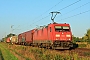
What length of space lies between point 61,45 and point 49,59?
573 inches

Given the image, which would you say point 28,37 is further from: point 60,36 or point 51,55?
point 51,55

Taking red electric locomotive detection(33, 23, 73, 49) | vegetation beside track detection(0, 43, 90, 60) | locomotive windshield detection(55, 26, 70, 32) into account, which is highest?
locomotive windshield detection(55, 26, 70, 32)

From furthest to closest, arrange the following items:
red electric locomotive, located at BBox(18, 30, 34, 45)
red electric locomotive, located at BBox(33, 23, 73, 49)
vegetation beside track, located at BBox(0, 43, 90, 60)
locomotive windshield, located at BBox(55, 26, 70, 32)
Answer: red electric locomotive, located at BBox(18, 30, 34, 45), locomotive windshield, located at BBox(55, 26, 70, 32), red electric locomotive, located at BBox(33, 23, 73, 49), vegetation beside track, located at BBox(0, 43, 90, 60)

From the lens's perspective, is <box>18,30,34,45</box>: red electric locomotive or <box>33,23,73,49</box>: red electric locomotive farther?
<box>18,30,34,45</box>: red electric locomotive

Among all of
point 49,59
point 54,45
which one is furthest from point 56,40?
point 49,59

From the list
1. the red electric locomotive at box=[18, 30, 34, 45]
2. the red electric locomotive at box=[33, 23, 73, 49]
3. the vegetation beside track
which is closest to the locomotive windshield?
the red electric locomotive at box=[33, 23, 73, 49]

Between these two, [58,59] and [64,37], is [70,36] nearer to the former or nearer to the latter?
[64,37]

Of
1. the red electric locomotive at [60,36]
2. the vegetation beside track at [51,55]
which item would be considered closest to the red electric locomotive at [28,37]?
the red electric locomotive at [60,36]

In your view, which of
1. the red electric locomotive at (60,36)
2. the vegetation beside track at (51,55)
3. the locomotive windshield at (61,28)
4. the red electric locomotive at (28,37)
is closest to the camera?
the vegetation beside track at (51,55)

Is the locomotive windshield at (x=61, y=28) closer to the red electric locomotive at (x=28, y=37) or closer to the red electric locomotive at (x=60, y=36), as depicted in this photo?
the red electric locomotive at (x=60, y=36)

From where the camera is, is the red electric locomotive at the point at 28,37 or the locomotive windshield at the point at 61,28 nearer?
the locomotive windshield at the point at 61,28

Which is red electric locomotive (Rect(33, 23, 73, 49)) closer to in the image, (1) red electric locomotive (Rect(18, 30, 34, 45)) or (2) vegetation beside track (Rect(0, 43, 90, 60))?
→ (2) vegetation beside track (Rect(0, 43, 90, 60))

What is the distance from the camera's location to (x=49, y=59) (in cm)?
1374

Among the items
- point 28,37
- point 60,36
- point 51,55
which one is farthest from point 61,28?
point 28,37
